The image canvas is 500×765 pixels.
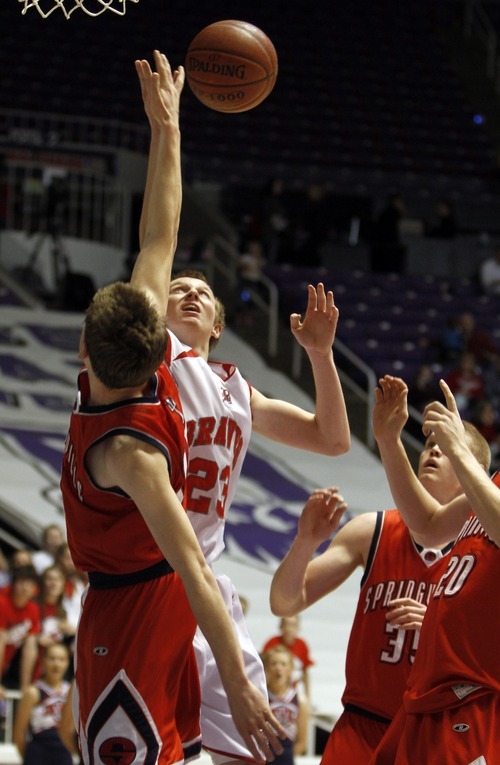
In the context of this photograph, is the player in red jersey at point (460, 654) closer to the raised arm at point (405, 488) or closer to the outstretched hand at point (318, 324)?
the raised arm at point (405, 488)

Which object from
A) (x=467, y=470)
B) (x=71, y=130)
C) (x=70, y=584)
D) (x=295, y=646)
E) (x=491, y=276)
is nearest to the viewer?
(x=467, y=470)

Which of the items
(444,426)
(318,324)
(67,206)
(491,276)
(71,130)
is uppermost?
(71,130)

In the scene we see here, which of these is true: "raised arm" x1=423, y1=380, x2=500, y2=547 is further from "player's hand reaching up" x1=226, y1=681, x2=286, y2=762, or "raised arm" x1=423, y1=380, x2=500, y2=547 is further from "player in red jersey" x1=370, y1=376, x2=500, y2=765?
"player's hand reaching up" x1=226, y1=681, x2=286, y2=762

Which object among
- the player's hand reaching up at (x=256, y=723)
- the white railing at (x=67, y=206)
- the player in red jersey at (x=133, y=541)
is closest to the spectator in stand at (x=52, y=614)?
the player in red jersey at (x=133, y=541)

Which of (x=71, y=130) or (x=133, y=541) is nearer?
(x=133, y=541)

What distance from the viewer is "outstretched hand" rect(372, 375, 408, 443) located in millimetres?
3998

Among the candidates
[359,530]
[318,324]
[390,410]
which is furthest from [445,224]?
[390,410]

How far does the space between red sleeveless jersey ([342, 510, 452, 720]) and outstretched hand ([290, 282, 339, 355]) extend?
2.57 feet

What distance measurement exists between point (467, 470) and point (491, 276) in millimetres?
13761

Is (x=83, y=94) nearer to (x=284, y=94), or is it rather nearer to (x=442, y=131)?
(x=284, y=94)

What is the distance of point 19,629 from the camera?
27.8 ft

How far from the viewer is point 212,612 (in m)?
3.00

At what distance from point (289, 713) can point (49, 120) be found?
467 inches

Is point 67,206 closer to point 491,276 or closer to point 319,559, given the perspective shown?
point 491,276
